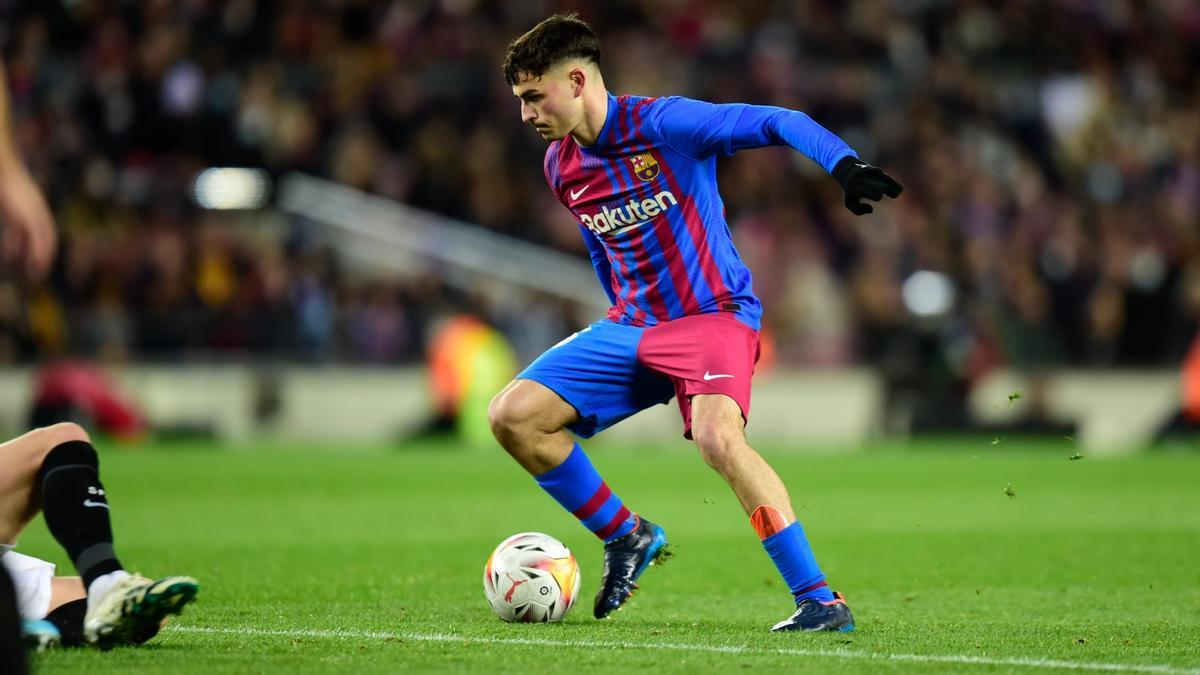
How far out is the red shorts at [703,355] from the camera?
6.46 meters

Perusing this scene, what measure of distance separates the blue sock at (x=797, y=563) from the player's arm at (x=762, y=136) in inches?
46.8

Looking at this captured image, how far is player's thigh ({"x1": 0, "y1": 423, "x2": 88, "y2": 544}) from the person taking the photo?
5.53 m

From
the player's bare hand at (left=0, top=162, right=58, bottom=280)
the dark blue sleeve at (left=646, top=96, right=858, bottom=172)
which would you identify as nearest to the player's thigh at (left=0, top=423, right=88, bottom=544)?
the player's bare hand at (left=0, top=162, right=58, bottom=280)

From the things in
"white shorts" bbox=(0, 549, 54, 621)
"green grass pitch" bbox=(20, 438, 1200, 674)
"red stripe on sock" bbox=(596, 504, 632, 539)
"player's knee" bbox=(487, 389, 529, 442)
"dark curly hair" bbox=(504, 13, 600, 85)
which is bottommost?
"green grass pitch" bbox=(20, 438, 1200, 674)

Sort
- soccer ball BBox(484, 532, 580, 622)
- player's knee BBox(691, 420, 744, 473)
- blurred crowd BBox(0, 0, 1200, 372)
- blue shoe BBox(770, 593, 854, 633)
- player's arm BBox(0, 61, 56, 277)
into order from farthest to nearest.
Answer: blurred crowd BBox(0, 0, 1200, 372) < soccer ball BBox(484, 532, 580, 622) < player's knee BBox(691, 420, 744, 473) < blue shoe BBox(770, 593, 854, 633) < player's arm BBox(0, 61, 56, 277)

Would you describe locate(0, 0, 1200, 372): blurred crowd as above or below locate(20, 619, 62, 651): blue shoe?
above

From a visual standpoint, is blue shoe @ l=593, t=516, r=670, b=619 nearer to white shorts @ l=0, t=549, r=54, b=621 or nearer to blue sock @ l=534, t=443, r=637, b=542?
blue sock @ l=534, t=443, r=637, b=542

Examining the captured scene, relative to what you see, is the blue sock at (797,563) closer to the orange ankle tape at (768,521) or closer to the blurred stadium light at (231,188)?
the orange ankle tape at (768,521)

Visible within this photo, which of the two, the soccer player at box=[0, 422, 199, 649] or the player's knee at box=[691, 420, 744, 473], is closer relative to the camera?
the soccer player at box=[0, 422, 199, 649]

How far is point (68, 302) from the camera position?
18.9 m

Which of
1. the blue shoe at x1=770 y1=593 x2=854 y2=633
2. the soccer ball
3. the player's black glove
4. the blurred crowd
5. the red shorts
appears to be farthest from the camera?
the blurred crowd

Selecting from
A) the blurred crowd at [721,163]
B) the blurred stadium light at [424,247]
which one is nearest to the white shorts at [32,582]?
the blurred crowd at [721,163]

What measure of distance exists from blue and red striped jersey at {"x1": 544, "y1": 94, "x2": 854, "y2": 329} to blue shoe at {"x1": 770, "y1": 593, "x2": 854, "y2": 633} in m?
1.16

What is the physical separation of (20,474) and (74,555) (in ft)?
1.22
